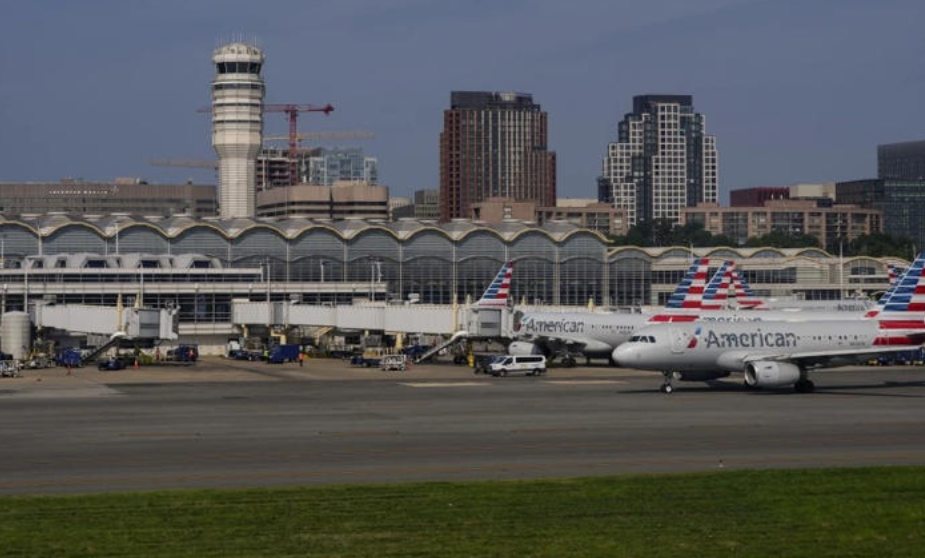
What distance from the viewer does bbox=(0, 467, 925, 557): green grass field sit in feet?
112

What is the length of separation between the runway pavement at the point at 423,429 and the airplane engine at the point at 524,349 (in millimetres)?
15473

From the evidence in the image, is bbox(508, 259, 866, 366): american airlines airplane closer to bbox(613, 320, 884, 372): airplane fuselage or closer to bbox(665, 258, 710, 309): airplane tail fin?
bbox(665, 258, 710, 309): airplane tail fin

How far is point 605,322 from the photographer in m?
114

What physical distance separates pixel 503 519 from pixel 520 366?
6788cm

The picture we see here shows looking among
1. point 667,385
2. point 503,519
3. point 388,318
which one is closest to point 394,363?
point 388,318

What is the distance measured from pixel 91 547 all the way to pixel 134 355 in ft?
330

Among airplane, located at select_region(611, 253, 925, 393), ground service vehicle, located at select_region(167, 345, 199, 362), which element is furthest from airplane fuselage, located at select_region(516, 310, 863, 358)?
ground service vehicle, located at select_region(167, 345, 199, 362)

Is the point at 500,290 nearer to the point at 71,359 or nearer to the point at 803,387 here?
the point at 71,359

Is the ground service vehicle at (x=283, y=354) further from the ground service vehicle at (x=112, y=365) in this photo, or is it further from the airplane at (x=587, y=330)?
the airplane at (x=587, y=330)

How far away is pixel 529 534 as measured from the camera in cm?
3559

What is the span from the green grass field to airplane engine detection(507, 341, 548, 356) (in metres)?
69.7

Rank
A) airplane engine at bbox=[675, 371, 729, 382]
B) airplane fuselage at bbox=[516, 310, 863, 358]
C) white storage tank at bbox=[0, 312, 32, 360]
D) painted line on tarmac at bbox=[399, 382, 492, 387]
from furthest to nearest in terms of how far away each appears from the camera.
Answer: white storage tank at bbox=[0, 312, 32, 360]
airplane fuselage at bbox=[516, 310, 863, 358]
painted line on tarmac at bbox=[399, 382, 492, 387]
airplane engine at bbox=[675, 371, 729, 382]

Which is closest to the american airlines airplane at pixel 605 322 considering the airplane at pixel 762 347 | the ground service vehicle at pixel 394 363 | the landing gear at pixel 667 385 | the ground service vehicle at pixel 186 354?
the ground service vehicle at pixel 394 363

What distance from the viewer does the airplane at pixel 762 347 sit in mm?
81312
